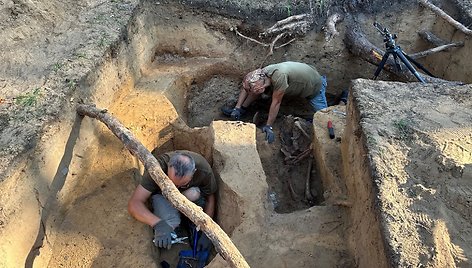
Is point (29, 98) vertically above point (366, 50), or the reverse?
point (29, 98)

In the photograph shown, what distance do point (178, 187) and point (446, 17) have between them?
4.57 meters

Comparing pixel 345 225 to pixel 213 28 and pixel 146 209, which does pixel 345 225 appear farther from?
pixel 213 28

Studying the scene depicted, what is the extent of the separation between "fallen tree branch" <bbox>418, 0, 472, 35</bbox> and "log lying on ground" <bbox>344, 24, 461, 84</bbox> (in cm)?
99

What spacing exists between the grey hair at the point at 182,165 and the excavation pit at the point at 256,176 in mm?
489

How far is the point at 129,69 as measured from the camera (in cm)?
A: 570

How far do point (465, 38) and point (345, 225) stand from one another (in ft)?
12.5

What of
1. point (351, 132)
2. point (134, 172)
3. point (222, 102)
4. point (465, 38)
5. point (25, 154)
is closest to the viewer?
point (25, 154)

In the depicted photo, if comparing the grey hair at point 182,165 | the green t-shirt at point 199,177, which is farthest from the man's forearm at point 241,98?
the grey hair at point 182,165

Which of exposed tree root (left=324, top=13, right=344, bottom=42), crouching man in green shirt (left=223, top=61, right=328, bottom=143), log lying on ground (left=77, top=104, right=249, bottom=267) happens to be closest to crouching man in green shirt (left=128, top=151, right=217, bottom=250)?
log lying on ground (left=77, top=104, right=249, bottom=267)

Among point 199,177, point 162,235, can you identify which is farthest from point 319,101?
point 162,235

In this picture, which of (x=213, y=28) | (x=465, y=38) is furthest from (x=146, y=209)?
(x=465, y=38)

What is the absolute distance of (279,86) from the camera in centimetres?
585

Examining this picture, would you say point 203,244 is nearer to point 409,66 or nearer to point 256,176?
point 256,176

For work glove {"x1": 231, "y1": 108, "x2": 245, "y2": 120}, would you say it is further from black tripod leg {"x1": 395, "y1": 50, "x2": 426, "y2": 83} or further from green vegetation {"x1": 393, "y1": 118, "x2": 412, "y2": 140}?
green vegetation {"x1": 393, "y1": 118, "x2": 412, "y2": 140}
